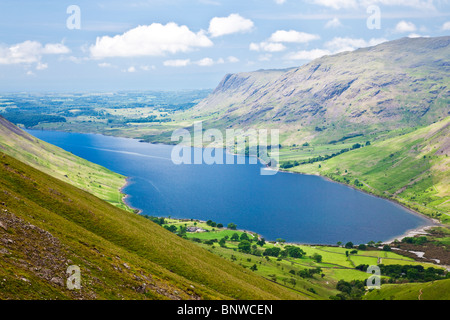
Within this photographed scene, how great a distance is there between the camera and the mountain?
146 feet

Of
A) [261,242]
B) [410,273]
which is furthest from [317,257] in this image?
[410,273]

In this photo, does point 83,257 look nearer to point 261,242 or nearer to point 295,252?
point 295,252

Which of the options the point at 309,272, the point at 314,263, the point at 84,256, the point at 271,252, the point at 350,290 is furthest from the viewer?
the point at 271,252

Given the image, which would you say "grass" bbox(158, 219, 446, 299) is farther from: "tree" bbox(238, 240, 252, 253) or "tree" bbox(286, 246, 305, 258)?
"tree" bbox(238, 240, 252, 253)

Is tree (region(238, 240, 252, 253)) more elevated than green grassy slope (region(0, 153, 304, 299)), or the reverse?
green grassy slope (region(0, 153, 304, 299))

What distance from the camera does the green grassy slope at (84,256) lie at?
44.5 metres

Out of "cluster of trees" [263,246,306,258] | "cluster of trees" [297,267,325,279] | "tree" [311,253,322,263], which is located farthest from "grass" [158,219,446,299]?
"cluster of trees" [263,246,306,258]

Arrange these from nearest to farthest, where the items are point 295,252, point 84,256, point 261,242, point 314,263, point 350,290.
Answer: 1. point 84,256
2. point 350,290
3. point 314,263
4. point 295,252
5. point 261,242

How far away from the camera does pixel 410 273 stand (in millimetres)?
156875

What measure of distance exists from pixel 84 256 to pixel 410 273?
150 meters

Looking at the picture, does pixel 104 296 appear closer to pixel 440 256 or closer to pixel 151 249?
pixel 151 249
